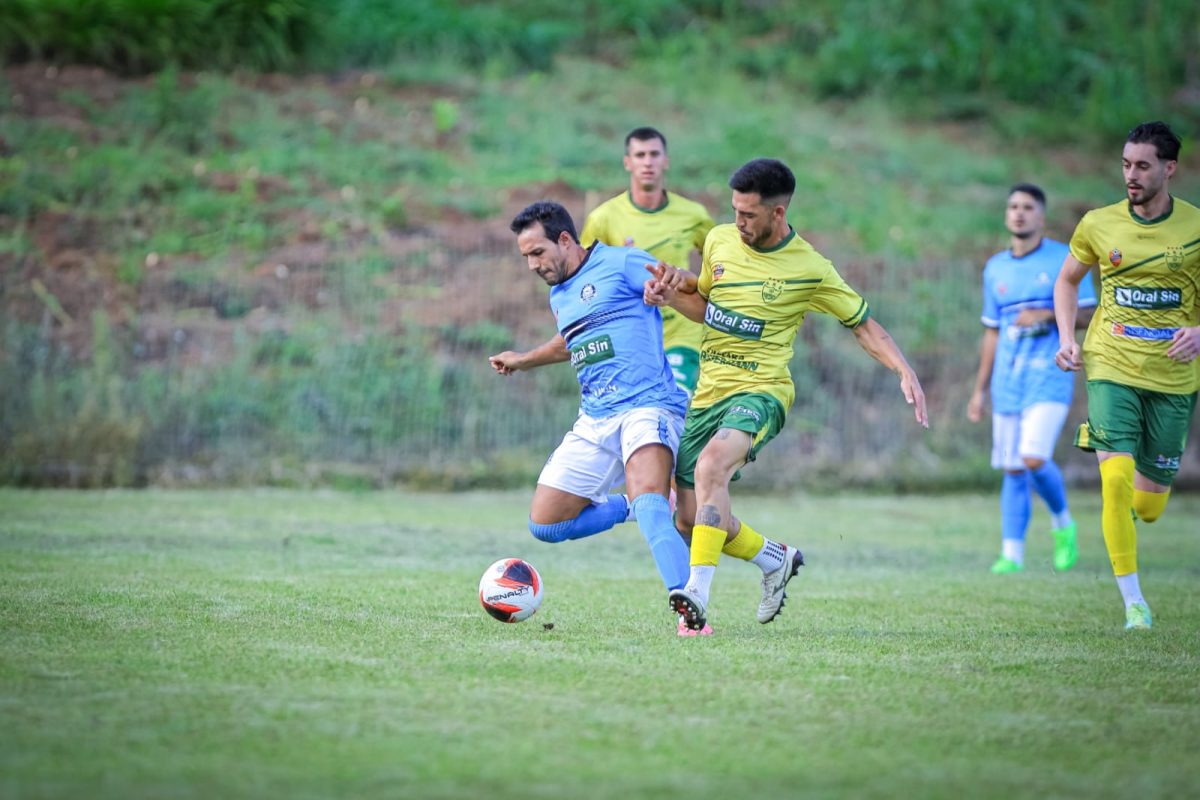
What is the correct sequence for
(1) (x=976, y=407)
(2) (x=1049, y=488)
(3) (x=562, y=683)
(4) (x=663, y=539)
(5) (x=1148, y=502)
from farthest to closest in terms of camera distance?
(1) (x=976, y=407), (2) (x=1049, y=488), (5) (x=1148, y=502), (4) (x=663, y=539), (3) (x=562, y=683)

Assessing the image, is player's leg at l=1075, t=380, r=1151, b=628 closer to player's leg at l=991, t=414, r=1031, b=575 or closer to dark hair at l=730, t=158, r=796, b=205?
dark hair at l=730, t=158, r=796, b=205

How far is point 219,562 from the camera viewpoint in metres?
9.77

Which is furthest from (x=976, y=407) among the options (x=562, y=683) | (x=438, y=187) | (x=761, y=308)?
(x=438, y=187)

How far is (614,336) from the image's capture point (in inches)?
302

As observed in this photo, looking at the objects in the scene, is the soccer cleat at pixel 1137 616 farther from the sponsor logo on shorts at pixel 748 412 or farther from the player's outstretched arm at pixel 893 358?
the sponsor logo on shorts at pixel 748 412

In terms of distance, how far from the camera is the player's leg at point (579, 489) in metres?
7.82

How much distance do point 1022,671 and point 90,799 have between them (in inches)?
152

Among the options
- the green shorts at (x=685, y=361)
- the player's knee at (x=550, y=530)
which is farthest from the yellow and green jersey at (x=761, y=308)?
the green shorts at (x=685, y=361)

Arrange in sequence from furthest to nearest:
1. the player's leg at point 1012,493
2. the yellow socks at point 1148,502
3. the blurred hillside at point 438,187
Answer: the blurred hillside at point 438,187, the player's leg at point 1012,493, the yellow socks at point 1148,502

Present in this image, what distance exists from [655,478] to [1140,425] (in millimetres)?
2704

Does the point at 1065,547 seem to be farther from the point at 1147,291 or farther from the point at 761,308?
the point at 761,308

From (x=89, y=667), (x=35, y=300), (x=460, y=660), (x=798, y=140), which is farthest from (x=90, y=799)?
(x=798, y=140)

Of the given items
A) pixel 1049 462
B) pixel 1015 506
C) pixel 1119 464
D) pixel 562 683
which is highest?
pixel 1049 462

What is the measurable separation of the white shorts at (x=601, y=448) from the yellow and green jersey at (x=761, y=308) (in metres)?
0.29
